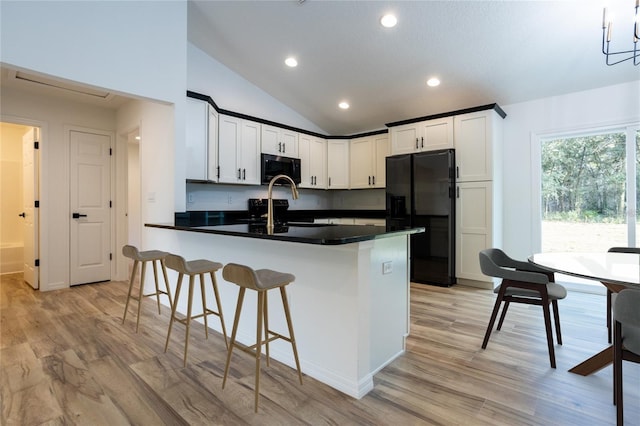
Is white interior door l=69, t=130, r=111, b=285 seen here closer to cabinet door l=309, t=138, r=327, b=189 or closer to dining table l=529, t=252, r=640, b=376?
cabinet door l=309, t=138, r=327, b=189

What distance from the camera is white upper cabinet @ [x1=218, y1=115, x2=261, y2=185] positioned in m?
4.13

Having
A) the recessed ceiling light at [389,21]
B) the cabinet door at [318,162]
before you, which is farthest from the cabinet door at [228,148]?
the recessed ceiling light at [389,21]

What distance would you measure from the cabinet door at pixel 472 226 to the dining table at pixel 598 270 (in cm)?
169

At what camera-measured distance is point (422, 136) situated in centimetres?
446

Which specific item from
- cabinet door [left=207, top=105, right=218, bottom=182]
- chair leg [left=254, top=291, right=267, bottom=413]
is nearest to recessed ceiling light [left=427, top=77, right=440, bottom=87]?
cabinet door [left=207, top=105, right=218, bottom=182]

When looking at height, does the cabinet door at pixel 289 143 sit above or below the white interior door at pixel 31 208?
above

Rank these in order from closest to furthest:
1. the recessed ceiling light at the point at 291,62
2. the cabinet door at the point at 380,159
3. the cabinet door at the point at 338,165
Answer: the recessed ceiling light at the point at 291,62 → the cabinet door at the point at 380,159 → the cabinet door at the point at 338,165

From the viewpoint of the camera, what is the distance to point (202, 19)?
3609 millimetres

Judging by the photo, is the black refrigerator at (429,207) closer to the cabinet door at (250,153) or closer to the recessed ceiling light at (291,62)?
the recessed ceiling light at (291,62)

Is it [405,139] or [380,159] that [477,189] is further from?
[380,159]

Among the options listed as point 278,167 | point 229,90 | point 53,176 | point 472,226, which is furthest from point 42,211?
point 472,226

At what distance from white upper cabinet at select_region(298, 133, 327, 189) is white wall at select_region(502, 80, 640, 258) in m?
2.76

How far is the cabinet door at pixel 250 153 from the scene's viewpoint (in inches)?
172

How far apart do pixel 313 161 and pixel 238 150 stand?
1.50m
